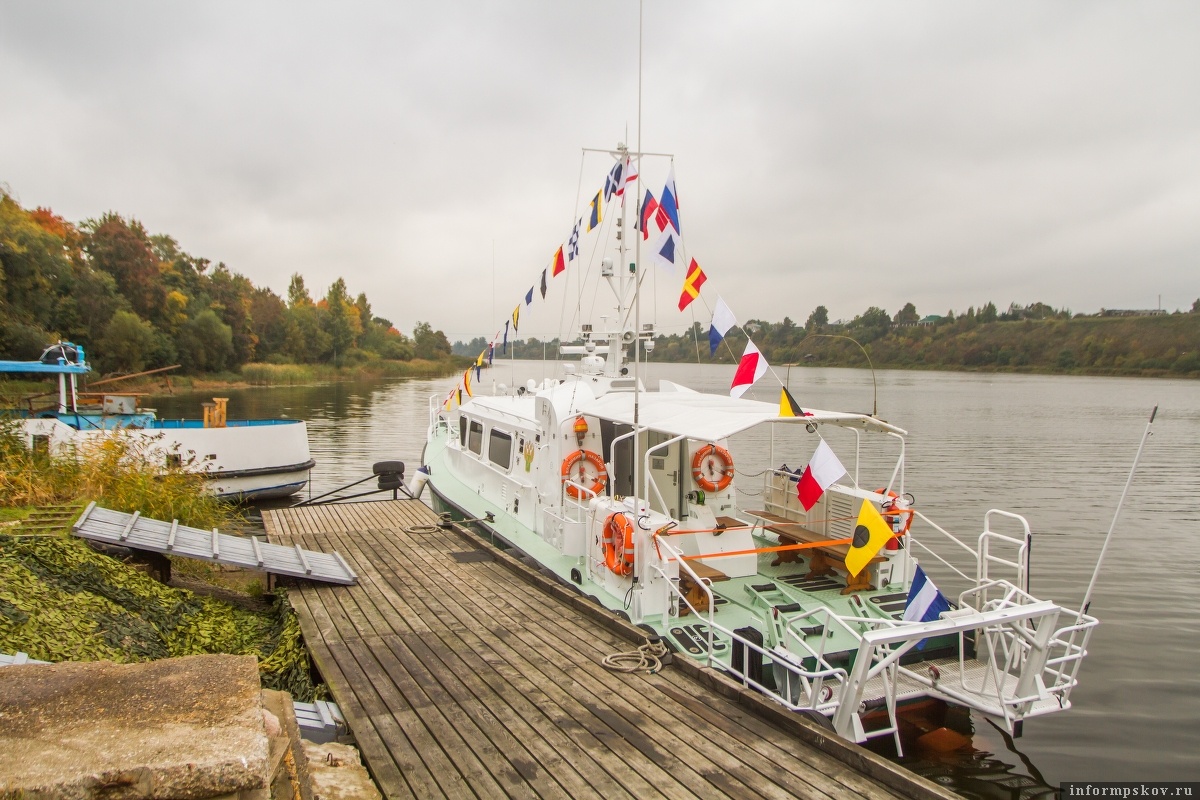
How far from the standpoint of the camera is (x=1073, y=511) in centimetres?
1636

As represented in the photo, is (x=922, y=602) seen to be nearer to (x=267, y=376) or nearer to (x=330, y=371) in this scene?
(x=267, y=376)

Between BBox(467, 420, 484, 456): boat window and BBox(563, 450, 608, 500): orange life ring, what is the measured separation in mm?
3384

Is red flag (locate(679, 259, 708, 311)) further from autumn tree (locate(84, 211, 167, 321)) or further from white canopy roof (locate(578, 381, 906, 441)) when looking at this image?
autumn tree (locate(84, 211, 167, 321))

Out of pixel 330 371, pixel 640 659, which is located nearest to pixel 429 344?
pixel 330 371

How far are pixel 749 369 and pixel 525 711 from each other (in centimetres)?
381

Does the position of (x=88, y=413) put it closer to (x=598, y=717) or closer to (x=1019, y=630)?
(x=598, y=717)

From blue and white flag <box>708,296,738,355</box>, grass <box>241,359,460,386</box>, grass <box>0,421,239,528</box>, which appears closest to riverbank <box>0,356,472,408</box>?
grass <box>241,359,460,386</box>

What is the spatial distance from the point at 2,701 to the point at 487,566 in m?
5.97

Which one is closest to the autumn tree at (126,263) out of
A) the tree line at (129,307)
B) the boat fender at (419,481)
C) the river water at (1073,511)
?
the tree line at (129,307)

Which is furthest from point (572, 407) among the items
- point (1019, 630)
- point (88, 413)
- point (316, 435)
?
point (316, 435)

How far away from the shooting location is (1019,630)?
201 inches

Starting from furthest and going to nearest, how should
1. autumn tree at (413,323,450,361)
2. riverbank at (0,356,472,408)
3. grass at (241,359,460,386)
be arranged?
autumn tree at (413,323,450,361), grass at (241,359,460,386), riverbank at (0,356,472,408)

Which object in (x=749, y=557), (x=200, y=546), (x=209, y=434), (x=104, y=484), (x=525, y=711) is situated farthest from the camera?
(x=209, y=434)

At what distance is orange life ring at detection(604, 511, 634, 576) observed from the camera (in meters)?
6.74
